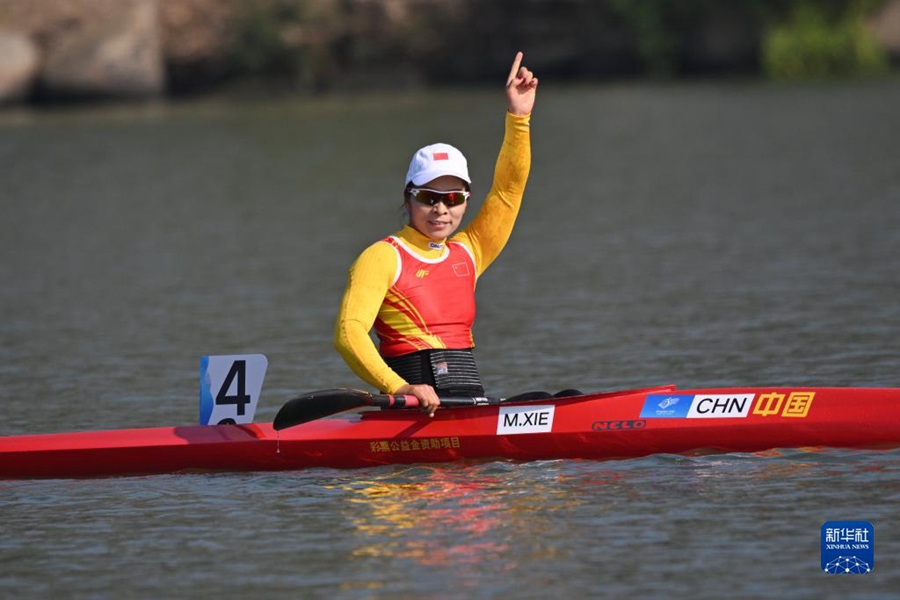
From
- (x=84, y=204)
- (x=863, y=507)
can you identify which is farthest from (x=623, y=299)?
(x=84, y=204)

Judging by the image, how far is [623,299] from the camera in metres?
15.8

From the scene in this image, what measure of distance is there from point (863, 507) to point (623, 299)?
746 centimetres

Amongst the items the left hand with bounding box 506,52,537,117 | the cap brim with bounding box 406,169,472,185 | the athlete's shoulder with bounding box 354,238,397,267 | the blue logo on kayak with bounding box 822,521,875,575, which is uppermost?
the left hand with bounding box 506,52,537,117

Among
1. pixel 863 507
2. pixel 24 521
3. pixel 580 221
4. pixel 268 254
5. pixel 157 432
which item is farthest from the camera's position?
pixel 580 221

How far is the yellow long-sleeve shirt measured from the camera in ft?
30.6

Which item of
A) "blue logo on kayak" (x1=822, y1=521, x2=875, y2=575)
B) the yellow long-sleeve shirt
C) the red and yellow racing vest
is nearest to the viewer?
"blue logo on kayak" (x1=822, y1=521, x2=875, y2=575)

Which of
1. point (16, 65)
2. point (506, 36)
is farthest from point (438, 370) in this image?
point (506, 36)

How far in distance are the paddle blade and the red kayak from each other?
0.30 meters

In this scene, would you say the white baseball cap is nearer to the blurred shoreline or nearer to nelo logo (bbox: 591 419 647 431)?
nelo logo (bbox: 591 419 647 431)

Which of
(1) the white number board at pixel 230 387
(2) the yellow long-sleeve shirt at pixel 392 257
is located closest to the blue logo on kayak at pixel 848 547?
(2) the yellow long-sleeve shirt at pixel 392 257

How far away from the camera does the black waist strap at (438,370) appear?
31.9ft

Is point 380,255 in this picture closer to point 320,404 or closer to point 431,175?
point 431,175

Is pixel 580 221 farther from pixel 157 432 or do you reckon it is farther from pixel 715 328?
pixel 157 432

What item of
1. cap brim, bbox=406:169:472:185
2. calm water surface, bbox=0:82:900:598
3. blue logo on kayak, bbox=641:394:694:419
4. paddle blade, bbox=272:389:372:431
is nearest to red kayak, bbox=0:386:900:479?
blue logo on kayak, bbox=641:394:694:419
